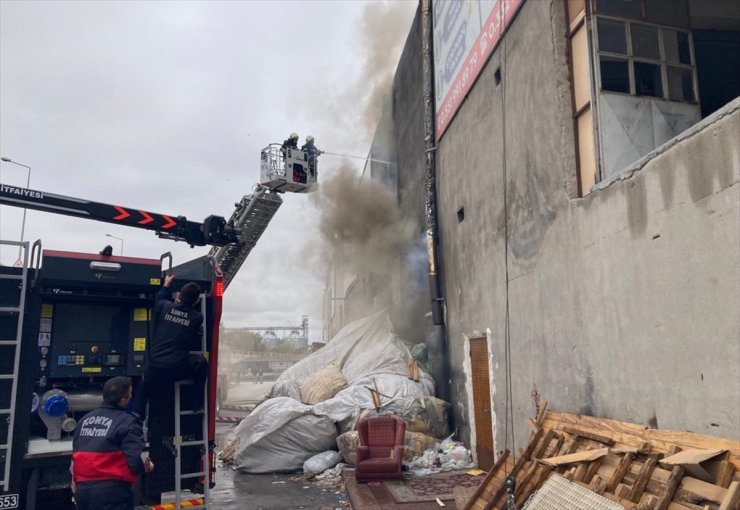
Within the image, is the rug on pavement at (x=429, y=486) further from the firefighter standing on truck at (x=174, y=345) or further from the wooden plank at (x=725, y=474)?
the wooden plank at (x=725, y=474)

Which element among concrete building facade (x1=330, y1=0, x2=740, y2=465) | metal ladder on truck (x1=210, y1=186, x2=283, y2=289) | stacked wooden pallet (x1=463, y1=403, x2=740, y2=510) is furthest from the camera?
metal ladder on truck (x1=210, y1=186, x2=283, y2=289)

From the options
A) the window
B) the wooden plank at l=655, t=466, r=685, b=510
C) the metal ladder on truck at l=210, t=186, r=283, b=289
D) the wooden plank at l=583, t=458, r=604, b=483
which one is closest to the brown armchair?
the wooden plank at l=583, t=458, r=604, b=483

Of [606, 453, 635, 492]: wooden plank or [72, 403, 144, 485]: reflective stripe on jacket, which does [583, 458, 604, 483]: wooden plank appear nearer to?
[606, 453, 635, 492]: wooden plank

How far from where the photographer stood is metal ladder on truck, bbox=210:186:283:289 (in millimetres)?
11414

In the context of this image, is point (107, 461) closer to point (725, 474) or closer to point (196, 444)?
point (196, 444)

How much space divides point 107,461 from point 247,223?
819 cm

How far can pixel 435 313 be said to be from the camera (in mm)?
11227

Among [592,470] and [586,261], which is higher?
[586,261]

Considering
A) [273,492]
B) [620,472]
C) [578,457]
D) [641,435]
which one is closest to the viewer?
[620,472]

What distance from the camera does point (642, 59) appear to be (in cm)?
602

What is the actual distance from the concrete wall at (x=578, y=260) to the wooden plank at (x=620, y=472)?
448 mm

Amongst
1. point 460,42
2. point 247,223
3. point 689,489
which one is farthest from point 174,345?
point 460,42

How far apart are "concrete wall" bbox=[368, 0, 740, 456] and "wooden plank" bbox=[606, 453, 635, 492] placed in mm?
448

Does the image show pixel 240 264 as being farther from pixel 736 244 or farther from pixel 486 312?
pixel 736 244
